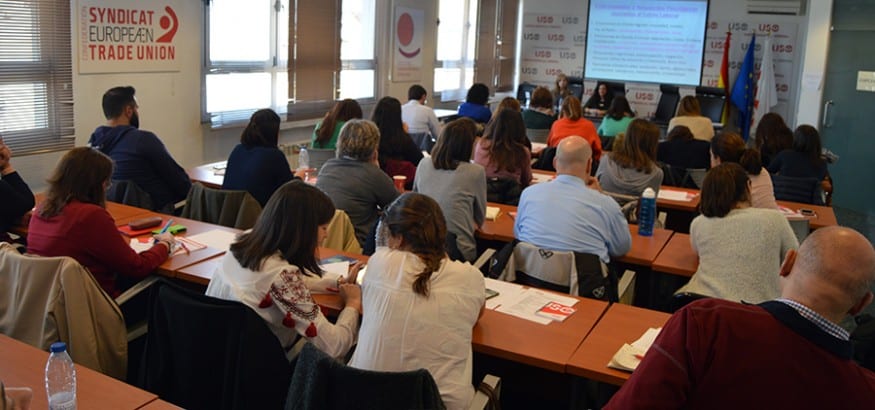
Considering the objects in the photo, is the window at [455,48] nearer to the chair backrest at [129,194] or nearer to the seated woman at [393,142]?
the seated woman at [393,142]

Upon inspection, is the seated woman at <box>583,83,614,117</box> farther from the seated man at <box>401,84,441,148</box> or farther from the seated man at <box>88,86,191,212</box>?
the seated man at <box>88,86,191,212</box>

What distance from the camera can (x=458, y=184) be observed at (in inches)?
159

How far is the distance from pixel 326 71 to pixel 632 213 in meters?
4.37

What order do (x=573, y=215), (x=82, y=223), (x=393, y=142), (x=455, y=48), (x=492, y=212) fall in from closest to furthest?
(x=82, y=223)
(x=573, y=215)
(x=492, y=212)
(x=393, y=142)
(x=455, y=48)

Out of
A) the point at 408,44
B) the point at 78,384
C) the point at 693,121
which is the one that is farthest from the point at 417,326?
the point at 408,44

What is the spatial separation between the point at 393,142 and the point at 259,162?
1233 mm

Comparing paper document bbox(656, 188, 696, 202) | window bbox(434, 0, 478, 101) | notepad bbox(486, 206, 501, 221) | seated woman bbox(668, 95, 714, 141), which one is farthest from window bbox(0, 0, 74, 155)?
window bbox(434, 0, 478, 101)

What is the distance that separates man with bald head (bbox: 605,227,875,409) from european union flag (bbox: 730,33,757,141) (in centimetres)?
1023

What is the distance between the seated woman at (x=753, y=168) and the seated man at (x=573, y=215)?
1.36 m

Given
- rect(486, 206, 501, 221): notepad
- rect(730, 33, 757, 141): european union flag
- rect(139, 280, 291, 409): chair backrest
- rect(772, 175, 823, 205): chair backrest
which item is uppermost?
rect(730, 33, 757, 141): european union flag

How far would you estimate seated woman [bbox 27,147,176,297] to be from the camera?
9.83 ft

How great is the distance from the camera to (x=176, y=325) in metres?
2.50

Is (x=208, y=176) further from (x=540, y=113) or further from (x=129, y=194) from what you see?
(x=540, y=113)

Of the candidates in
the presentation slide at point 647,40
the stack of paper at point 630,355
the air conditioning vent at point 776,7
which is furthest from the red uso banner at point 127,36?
the air conditioning vent at point 776,7
